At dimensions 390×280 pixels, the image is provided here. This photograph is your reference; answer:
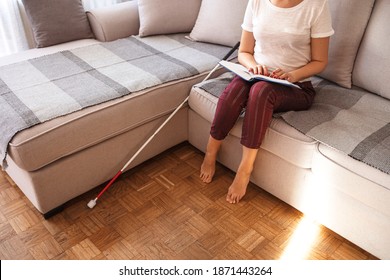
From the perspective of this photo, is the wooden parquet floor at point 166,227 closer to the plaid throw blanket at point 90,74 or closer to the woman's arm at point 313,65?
the plaid throw blanket at point 90,74

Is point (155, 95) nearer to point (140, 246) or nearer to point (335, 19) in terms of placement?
point (140, 246)

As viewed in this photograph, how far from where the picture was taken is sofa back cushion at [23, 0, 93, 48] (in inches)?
80.7

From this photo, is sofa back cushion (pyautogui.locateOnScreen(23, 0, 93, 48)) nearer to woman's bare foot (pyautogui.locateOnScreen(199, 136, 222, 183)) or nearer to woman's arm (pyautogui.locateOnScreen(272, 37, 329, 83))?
woman's bare foot (pyautogui.locateOnScreen(199, 136, 222, 183))

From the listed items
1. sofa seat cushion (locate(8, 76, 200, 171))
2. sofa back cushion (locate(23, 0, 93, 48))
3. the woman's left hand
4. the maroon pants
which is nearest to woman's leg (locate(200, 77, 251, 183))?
the maroon pants

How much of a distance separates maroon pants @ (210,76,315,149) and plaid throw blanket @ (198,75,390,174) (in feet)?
0.19

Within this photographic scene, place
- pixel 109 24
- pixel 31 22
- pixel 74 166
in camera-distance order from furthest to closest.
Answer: pixel 109 24
pixel 31 22
pixel 74 166

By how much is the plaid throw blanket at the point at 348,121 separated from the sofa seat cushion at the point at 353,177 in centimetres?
2

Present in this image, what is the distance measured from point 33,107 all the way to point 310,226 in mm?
1309

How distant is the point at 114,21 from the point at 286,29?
117 centimetres

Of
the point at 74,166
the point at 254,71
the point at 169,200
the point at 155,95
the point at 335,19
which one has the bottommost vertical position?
the point at 169,200

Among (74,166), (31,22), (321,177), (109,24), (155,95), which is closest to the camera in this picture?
(321,177)

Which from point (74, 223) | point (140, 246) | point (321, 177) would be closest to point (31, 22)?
point (74, 223)

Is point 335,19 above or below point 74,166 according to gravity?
above
